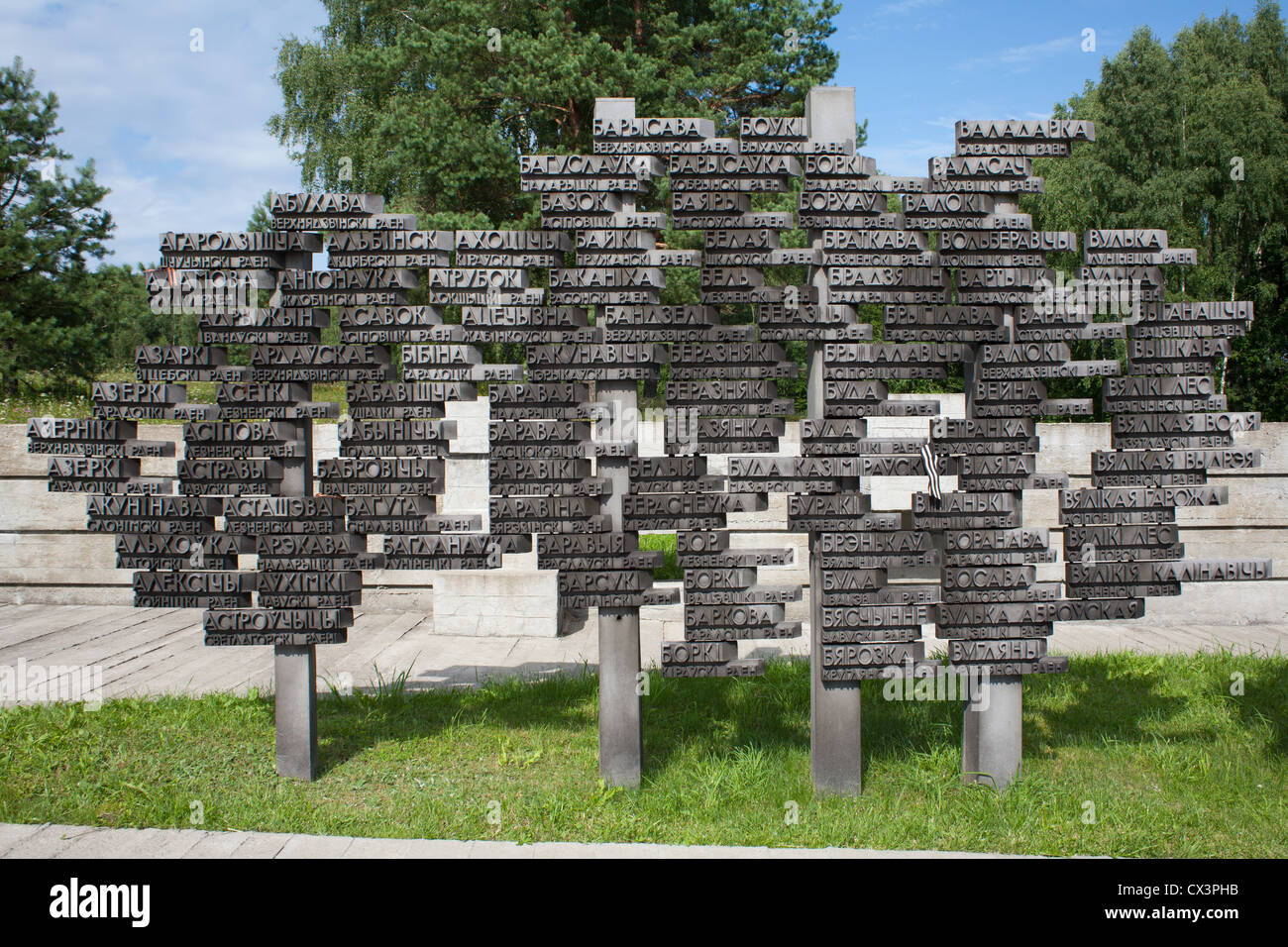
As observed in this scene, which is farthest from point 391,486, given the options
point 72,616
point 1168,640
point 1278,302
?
point 1278,302

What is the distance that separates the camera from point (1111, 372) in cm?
470

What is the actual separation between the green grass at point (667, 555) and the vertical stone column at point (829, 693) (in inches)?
201

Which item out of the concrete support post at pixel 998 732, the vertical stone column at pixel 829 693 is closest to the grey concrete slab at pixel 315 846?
the vertical stone column at pixel 829 693

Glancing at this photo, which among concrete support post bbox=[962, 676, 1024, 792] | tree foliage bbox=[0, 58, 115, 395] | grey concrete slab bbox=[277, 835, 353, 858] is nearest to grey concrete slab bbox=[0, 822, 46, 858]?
grey concrete slab bbox=[277, 835, 353, 858]

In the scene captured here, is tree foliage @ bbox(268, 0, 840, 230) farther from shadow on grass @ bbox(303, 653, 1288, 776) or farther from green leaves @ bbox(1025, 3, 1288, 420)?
shadow on grass @ bbox(303, 653, 1288, 776)

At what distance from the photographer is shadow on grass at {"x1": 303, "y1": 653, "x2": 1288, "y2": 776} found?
536 centimetres

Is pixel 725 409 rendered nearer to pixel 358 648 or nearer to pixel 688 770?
pixel 688 770

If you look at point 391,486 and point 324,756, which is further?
point 324,756

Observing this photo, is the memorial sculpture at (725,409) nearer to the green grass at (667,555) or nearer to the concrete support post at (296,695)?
the concrete support post at (296,695)

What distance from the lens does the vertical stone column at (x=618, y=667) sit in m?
4.67

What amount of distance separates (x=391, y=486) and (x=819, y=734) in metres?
2.78

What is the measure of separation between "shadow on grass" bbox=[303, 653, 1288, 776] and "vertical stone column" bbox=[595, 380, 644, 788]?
1.03 feet
